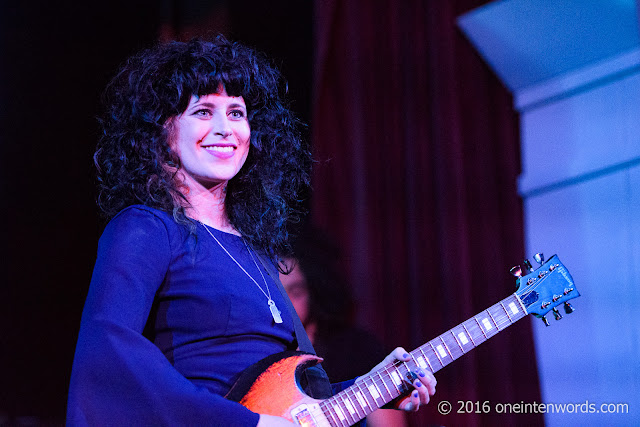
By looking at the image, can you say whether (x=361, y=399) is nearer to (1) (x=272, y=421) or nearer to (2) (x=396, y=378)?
(2) (x=396, y=378)

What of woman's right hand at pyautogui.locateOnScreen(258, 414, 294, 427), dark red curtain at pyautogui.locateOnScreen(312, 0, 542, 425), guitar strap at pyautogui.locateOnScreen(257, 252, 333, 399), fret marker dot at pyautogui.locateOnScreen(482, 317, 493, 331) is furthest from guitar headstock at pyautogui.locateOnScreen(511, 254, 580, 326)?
dark red curtain at pyautogui.locateOnScreen(312, 0, 542, 425)

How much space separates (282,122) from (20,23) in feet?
5.45

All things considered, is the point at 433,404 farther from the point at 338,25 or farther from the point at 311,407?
the point at 338,25

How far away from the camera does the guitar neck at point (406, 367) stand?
1445 mm

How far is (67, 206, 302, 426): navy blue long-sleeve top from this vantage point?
3.88 ft

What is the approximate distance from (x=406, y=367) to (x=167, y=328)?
56 centimetres

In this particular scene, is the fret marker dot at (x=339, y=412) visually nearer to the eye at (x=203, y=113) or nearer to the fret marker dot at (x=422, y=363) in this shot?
the fret marker dot at (x=422, y=363)

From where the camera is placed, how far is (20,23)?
9.46ft

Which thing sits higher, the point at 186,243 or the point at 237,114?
the point at 237,114

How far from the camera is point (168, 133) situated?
5.18 ft

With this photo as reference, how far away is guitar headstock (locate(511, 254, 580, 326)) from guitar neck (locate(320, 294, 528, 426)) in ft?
0.11

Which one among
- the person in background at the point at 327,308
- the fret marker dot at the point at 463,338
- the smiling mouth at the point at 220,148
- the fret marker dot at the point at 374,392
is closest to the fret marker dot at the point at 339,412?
the fret marker dot at the point at 374,392

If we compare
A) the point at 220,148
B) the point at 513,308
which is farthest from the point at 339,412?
the point at 220,148

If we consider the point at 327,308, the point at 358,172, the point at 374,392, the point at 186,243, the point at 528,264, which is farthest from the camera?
the point at 358,172
